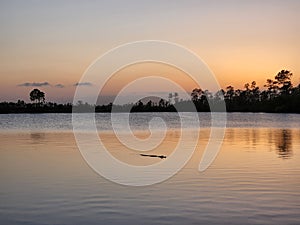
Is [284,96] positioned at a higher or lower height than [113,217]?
higher

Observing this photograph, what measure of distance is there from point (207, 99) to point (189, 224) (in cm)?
→ 16387

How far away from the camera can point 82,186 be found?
14.1 meters

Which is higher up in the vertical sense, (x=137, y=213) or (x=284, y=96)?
(x=284, y=96)

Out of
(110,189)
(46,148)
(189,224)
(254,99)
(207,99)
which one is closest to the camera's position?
(189,224)

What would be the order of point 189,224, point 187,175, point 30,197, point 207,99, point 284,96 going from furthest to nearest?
point 207,99
point 284,96
point 187,175
point 30,197
point 189,224

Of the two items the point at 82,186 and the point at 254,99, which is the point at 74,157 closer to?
the point at 82,186

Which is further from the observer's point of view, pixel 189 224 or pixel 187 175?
pixel 187 175

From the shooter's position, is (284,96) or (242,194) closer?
(242,194)

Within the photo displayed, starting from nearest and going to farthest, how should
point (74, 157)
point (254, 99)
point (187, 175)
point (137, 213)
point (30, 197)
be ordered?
point (137, 213), point (30, 197), point (187, 175), point (74, 157), point (254, 99)

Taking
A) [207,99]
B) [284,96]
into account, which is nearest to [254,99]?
[207,99]

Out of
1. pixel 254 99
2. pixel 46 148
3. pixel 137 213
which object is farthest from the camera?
pixel 254 99

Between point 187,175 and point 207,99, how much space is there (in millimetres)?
157126

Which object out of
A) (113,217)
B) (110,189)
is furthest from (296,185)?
(113,217)

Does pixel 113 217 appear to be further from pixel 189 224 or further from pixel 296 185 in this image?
pixel 296 185
